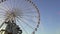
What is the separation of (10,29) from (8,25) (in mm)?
1792

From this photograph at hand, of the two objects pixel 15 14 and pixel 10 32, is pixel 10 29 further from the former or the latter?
pixel 15 14

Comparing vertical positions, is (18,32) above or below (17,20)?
below

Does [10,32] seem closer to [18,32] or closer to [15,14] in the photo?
[18,32]

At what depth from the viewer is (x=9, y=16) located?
2100 inches

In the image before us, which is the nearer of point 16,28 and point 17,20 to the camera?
point 17,20

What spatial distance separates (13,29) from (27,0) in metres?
14.0

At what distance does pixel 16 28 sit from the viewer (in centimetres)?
6034

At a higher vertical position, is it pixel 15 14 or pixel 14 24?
pixel 15 14

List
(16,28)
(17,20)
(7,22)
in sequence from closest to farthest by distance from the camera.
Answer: (17,20)
(7,22)
(16,28)

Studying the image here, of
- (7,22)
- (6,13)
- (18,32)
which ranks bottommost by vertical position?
(18,32)

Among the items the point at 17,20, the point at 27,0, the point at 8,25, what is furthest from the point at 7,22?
the point at 27,0

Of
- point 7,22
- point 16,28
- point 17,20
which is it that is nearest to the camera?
point 17,20

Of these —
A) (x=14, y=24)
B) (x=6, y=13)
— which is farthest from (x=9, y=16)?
(x=14, y=24)

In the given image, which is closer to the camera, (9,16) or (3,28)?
(9,16)
